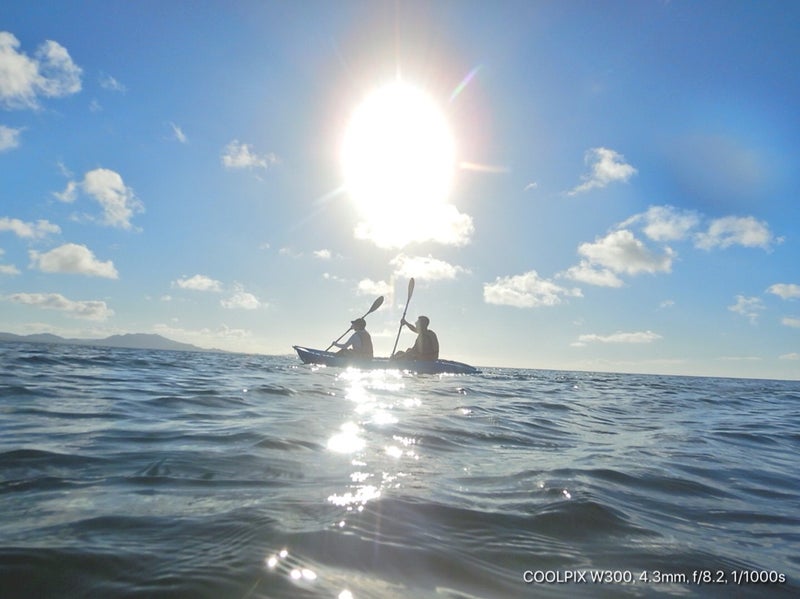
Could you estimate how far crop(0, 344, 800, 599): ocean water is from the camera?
2.18m

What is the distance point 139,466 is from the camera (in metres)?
3.93

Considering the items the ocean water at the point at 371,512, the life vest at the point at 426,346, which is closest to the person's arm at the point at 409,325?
the life vest at the point at 426,346

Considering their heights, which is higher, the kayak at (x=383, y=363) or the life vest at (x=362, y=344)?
the life vest at (x=362, y=344)

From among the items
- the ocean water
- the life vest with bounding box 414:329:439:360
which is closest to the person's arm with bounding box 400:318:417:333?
the life vest with bounding box 414:329:439:360

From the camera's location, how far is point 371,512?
307 cm

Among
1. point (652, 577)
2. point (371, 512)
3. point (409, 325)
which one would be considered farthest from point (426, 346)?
point (652, 577)

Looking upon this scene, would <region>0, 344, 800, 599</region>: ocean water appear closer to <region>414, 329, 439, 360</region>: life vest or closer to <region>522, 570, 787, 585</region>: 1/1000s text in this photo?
<region>522, 570, 787, 585</region>: 1/1000s text

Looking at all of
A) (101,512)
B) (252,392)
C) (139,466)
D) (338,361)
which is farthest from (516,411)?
(338,361)

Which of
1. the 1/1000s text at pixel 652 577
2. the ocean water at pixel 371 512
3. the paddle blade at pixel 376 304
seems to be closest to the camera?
the ocean water at pixel 371 512

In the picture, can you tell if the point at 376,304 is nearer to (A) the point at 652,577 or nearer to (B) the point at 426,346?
(B) the point at 426,346

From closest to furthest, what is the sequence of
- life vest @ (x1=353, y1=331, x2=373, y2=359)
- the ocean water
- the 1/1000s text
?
the ocean water → the 1/1000s text → life vest @ (x1=353, y1=331, x2=373, y2=359)

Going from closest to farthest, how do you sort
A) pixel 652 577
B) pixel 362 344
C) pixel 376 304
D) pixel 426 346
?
pixel 652 577, pixel 426 346, pixel 362 344, pixel 376 304

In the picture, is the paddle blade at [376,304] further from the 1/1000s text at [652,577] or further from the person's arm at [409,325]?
the 1/1000s text at [652,577]

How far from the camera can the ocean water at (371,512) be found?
7.15 ft
